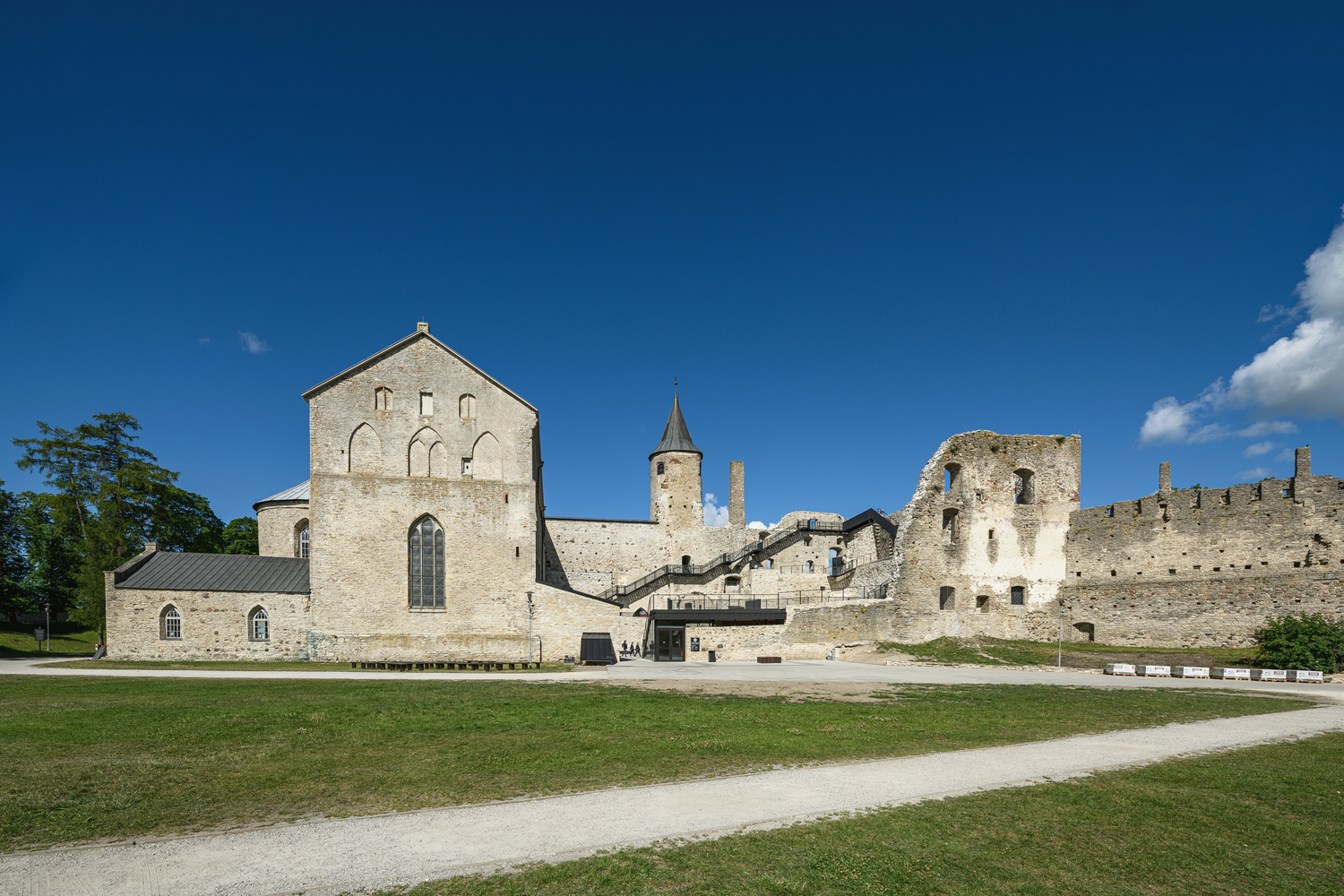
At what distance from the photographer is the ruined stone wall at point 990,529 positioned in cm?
3312

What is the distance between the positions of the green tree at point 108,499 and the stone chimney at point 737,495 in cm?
3157

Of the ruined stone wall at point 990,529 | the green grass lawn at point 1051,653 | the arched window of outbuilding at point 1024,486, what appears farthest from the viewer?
the arched window of outbuilding at point 1024,486

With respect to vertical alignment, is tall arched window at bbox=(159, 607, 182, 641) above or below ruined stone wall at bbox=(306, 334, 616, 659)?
below

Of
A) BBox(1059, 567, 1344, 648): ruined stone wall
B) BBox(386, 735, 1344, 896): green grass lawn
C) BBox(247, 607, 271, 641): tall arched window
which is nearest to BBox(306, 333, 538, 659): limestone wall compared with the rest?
BBox(247, 607, 271, 641): tall arched window

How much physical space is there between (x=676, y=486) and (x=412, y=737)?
3674cm

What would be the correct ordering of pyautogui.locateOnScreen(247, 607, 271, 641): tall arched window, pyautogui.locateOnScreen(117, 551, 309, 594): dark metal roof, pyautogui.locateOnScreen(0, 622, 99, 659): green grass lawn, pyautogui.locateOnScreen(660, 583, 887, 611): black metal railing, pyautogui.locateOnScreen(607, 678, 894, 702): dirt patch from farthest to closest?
pyautogui.locateOnScreen(660, 583, 887, 611): black metal railing
pyautogui.locateOnScreen(0, 622, 99, 659): green grass lawn
pyautogui.locateOnScreen(247, 607, 271, 641): tall arched window
pyautogui.locateOnScreen(117, 551, 309, 594): dark metal roof
pyautogui.locateOnScreen(607, 678, 894, 702): dirt patch

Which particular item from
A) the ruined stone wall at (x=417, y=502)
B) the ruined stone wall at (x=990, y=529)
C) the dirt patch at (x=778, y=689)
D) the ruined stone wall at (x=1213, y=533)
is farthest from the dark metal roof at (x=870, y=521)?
the dirt patch at (x=778, y=689)

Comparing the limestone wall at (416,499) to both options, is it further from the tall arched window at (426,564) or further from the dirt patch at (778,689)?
the dirt patch at (778,689)

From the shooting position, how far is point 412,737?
10.9 metres

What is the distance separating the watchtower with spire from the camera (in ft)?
154

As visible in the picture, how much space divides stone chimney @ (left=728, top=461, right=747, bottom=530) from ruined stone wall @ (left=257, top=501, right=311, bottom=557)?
25.2m

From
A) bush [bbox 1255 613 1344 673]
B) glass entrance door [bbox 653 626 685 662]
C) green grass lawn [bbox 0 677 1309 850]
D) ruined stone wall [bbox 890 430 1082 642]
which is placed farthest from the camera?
ruined stone wall [bbox 890 430 1082 642]

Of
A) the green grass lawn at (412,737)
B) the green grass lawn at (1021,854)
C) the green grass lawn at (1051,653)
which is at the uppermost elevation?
the green grass lawn at (1021,854)

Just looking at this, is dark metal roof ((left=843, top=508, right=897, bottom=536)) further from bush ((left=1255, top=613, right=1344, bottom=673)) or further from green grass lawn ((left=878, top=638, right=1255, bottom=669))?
bush ((left=1255, top=613, right=1344, bottom=673))
